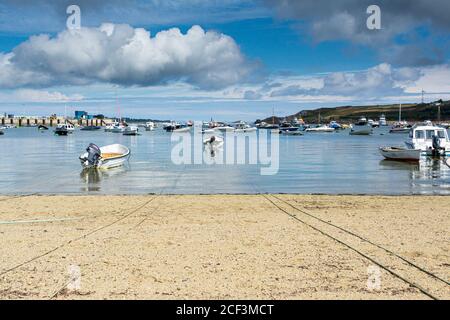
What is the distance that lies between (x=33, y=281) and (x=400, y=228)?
888 cm

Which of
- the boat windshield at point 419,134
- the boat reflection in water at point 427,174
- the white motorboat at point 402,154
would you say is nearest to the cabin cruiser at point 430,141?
the boat windshield at point 419,134

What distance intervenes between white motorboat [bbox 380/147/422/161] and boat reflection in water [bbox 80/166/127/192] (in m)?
23.0

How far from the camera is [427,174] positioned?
33000mm

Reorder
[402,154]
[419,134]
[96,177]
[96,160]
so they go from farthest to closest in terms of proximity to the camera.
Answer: [419,134]
[402,154]
[96,160]
[96,177]

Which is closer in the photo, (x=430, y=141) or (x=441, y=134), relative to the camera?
(x=430, y=141)

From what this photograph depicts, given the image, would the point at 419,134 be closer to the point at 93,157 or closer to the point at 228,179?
the point at 228,179

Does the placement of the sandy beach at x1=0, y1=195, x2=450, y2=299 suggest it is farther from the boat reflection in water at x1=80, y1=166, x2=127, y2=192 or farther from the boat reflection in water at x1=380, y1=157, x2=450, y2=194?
the boat reflection in water at x1=80, y1=166, x2=127, y2=192

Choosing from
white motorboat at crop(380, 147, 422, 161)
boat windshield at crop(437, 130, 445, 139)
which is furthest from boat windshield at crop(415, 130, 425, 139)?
white motorboat at crop(380, 147, 422, 161)

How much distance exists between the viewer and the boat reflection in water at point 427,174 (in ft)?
81.1

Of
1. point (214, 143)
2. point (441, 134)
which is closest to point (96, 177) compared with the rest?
point (441, 134)

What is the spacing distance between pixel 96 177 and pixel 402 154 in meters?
26.1

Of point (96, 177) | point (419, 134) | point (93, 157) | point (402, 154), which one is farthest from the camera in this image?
point (419, 134)
